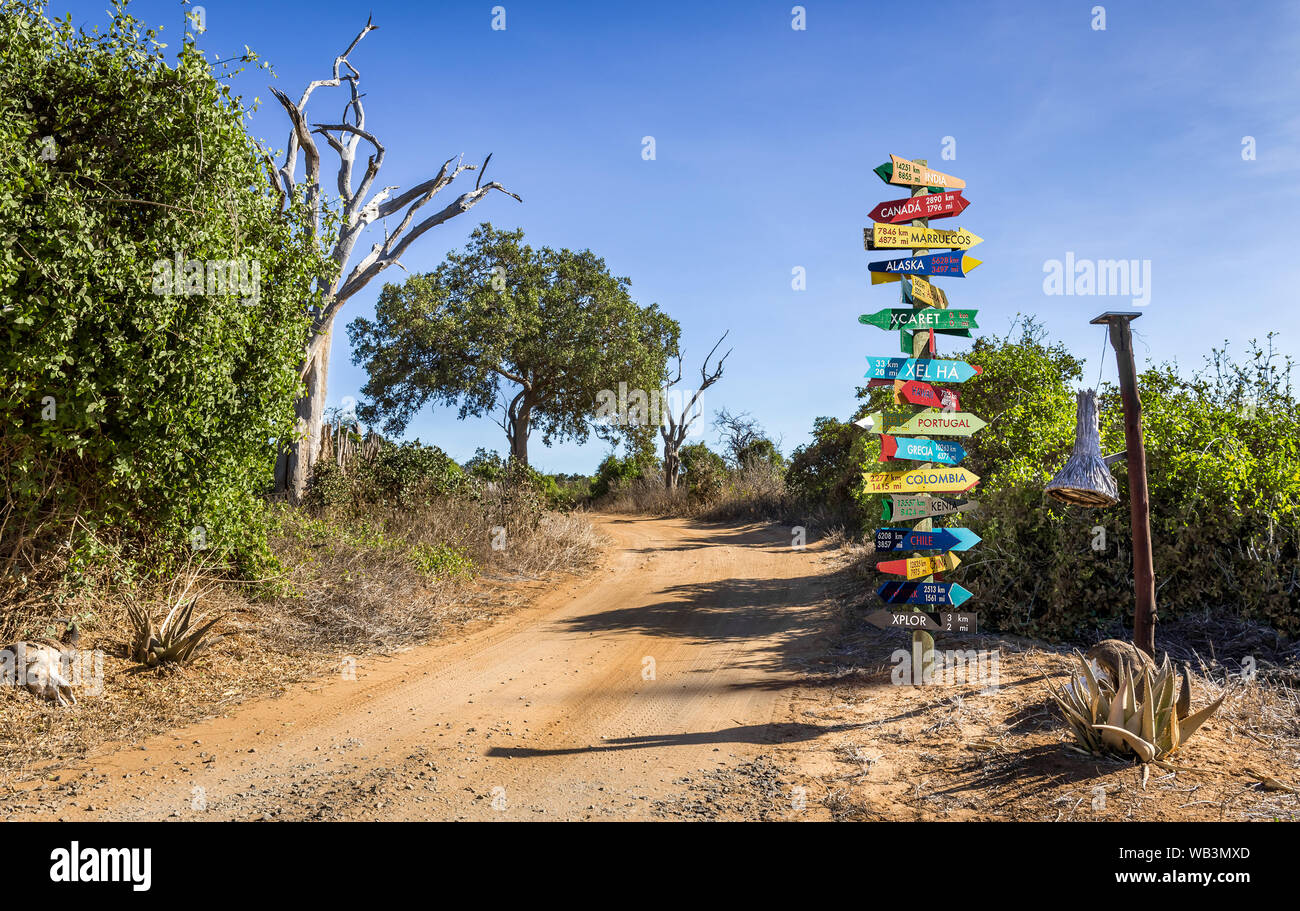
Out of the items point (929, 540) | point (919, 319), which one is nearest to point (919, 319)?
point (919, 319)

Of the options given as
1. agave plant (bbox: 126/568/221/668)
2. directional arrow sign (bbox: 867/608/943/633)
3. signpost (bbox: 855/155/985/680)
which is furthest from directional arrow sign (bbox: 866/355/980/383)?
agave plant (bbox: 126/568/221/668)

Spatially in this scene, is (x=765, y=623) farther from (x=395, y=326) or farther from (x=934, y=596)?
(x=395, y=326)

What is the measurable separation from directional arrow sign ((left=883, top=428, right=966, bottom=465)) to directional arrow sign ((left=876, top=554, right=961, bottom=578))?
3.10ft

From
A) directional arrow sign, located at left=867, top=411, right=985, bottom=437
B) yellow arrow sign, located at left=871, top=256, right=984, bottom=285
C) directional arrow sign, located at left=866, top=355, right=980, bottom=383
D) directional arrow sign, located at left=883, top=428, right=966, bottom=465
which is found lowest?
directional arrow sign, located at left=883, top=428, right=966, bottom=465

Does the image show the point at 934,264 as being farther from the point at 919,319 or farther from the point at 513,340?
→ the point at 513,340

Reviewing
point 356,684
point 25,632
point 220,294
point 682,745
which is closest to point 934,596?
point 682,745

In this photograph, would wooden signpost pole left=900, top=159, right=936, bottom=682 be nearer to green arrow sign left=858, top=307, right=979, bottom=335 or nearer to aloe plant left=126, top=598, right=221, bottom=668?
green arrow sign left=858, top=307, right=979, bottom=335

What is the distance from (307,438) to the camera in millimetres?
14469

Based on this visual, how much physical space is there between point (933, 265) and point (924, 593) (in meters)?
3.15

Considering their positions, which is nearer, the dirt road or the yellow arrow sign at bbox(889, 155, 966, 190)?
the dirt road

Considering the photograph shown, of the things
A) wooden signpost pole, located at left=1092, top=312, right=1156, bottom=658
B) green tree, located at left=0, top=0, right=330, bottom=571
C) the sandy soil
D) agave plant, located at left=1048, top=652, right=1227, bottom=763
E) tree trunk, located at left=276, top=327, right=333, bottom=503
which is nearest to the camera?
the sandy soil

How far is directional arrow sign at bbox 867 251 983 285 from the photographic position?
7398 mm

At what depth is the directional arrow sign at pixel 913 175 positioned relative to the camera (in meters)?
7.34
